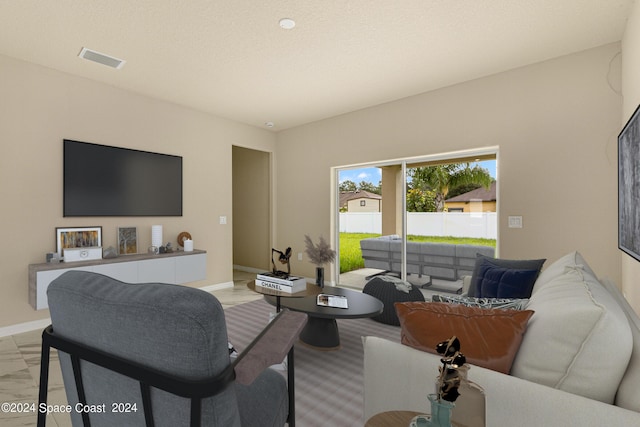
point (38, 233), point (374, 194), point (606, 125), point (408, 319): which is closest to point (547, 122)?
point (606, 125)

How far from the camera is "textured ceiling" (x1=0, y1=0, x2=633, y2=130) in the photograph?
8.14 ft

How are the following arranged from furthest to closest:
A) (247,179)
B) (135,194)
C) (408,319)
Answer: (247,179)
(135,194)
(408,319)

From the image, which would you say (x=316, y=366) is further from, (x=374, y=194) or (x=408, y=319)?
(x=374, y=194)

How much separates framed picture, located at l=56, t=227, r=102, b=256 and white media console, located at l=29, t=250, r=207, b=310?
0.29 meters

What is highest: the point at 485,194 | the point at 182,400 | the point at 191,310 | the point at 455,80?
the point at 455,80

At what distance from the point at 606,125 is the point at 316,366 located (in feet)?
11.7

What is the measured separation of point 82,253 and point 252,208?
11.0ft

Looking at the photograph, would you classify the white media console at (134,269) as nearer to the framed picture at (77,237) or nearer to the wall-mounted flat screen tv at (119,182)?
the framed picture at (77,237)

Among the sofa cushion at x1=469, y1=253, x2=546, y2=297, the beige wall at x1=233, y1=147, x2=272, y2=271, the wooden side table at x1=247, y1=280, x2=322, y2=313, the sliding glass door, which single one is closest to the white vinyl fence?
the sliding glass door

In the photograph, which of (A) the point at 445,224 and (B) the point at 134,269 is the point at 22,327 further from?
(A) the point at 445,224

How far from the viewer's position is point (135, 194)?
165 inches

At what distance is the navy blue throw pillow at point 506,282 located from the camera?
2326mm

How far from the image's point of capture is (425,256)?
443 cm

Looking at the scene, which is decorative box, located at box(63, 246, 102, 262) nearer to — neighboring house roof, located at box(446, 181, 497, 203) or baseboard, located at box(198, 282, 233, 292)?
baseboard, located at box(198, 282, 233, 292)
